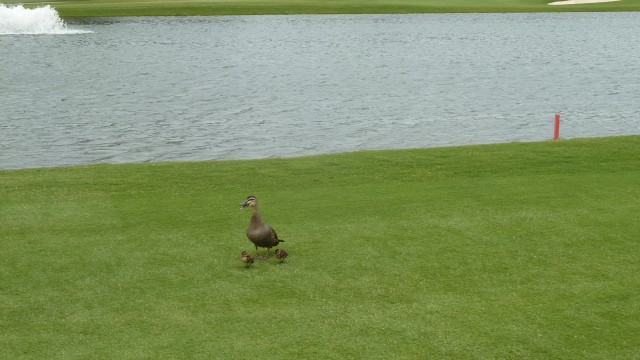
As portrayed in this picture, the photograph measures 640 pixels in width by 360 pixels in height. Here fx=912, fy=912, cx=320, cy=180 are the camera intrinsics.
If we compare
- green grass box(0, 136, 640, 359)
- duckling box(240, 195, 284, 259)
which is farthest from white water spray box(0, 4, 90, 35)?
duckling box(240, 195, 284, 259)

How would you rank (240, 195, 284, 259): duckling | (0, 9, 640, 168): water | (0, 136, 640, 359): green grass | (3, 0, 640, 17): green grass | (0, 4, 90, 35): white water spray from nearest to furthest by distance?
(0, 136, 640, 359): green grass → (240, 195, 284, 259): duckling → (0, 9, 640, 168): water → (0, 4, 90, 35): white water spray → (3, 0, 640, 17): green grass

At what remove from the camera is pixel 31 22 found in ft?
253

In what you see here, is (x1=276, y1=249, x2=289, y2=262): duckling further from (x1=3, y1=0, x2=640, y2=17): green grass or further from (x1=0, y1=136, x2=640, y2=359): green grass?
(x1=3, y1=0, x2=640, y2=17): green grass

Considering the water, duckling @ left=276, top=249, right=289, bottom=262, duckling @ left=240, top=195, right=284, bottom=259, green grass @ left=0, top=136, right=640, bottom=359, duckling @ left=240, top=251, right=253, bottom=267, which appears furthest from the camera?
the water

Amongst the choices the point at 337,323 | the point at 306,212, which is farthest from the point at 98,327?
the point at 306,212

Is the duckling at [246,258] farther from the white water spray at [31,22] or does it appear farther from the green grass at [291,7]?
the green grass at [291,7]

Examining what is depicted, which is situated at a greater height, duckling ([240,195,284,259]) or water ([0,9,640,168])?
duckling ([240,195,284,259])

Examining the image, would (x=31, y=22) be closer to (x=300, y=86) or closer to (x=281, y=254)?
(x=300, y=86)

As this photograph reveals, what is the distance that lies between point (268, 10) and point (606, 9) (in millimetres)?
32731

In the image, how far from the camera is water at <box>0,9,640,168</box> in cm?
3294

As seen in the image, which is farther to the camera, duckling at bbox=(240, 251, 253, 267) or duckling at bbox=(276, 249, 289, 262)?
duckling at bbox=(276, 249, 289, 262)

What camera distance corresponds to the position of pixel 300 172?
1869 cm

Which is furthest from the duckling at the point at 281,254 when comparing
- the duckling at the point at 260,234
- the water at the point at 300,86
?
the water at the point at 300,86

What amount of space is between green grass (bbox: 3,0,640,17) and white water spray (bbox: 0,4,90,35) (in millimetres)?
2760
